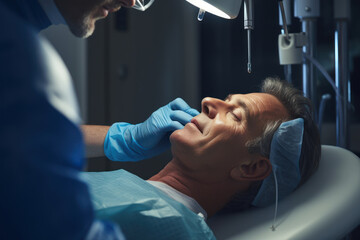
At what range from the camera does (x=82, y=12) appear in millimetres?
1093

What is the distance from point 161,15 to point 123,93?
67 cm

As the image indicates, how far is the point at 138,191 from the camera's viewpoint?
1.13 meters

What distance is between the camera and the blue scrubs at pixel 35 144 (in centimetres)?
54

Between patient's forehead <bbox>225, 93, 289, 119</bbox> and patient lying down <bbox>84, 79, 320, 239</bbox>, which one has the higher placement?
patient's forehead <bbox>225, 93, 289, 119</bbox>

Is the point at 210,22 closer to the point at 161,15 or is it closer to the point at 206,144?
the point at 161,15

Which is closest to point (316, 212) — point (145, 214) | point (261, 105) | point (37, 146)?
point (261, 105)

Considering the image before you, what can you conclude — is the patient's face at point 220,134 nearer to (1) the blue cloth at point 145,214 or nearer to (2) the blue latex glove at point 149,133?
(2) the blue latex glove at point 149,133

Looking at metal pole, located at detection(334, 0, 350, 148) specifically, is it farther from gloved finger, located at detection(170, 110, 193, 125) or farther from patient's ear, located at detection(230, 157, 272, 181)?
gloved finger, located at detection(170, 110, 193, 125)

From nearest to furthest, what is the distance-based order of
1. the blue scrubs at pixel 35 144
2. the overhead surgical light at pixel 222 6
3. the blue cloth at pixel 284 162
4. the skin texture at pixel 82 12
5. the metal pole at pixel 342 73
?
the blue scrubs at pixel 35 144, the overhead surgical light at pixel 222 6, the skin texture at pixel 82 12, the blue cloth at pixel 284 162, the metal pole at pixel 342 73

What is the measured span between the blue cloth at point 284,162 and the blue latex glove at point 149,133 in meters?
0.34

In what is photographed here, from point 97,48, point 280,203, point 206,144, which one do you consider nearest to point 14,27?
point 206,144

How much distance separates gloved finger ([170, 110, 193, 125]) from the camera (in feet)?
4.56

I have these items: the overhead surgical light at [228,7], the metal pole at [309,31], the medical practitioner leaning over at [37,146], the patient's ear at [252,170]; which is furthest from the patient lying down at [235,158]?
the medical practitioner leaning over at [37,146]

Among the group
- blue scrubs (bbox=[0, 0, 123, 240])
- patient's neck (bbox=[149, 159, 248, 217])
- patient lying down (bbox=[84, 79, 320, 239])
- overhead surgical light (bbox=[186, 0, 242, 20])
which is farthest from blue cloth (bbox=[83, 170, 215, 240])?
overhead surgical light (bbox=[186, 0, 242, 20])
